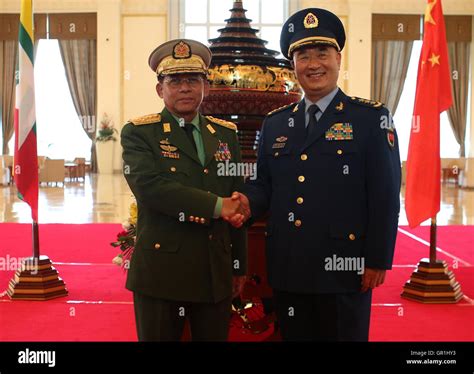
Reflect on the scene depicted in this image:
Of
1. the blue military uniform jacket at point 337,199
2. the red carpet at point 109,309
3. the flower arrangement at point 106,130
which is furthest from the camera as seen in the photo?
the flower arrangement at point 106,130

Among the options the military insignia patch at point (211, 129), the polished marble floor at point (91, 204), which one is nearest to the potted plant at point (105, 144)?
the polished marble floor at point (91, 204)

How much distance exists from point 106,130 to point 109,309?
1465cm

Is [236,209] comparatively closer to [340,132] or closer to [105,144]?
[340,132]

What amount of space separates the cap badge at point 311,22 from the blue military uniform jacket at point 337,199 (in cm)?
26

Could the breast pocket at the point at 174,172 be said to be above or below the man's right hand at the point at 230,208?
above

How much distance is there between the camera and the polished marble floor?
905 centimetres

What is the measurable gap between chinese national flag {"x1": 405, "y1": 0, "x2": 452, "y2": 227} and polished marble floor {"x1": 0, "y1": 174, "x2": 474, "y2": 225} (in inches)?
179

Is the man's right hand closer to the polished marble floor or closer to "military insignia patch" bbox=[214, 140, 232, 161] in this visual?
"military insignia patch" bbox=[214, 140, 232, 161]

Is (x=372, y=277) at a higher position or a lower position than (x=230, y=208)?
lower

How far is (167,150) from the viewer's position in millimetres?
2172

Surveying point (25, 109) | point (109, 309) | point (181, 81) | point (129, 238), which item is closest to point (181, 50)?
point (181, 81)

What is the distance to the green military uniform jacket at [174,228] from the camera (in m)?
2.15

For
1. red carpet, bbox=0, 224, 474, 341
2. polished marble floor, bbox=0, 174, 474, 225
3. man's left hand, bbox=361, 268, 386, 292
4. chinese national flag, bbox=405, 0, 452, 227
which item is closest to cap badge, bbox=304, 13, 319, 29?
man's left hand, bbox=361, 268, 386, 292

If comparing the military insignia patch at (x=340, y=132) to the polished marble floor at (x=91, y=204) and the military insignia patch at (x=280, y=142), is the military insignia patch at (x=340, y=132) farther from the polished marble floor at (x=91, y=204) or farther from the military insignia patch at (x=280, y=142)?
the polished marble floor at (x=91, y=204)
